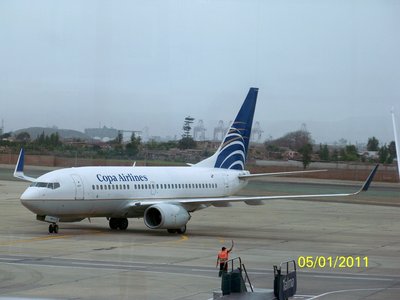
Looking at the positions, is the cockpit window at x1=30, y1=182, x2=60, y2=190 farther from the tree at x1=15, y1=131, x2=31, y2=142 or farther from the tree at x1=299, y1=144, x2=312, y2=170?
the tree at x1=299, y1=144, x2=312, y2=170

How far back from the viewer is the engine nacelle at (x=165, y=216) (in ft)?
128

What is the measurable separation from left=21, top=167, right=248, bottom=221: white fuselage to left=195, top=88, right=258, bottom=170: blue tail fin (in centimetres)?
79

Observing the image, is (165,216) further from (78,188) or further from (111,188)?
(78,188)

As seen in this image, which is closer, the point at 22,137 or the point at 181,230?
the point at 22,137

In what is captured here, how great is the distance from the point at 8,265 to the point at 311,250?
12485 millimetres

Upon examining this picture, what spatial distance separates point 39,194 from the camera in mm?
36875

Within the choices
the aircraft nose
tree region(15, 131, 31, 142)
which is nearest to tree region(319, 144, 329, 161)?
the aircraft nose

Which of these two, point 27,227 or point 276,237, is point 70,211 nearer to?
point 27,227

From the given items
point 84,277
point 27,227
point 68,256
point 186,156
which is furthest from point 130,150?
point 84,277

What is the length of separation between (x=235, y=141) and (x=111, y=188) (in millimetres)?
9628
